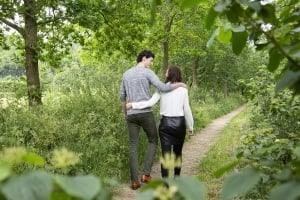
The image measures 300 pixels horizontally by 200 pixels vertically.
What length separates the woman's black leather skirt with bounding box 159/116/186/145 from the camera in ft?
21.1

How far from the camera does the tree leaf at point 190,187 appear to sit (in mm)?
846

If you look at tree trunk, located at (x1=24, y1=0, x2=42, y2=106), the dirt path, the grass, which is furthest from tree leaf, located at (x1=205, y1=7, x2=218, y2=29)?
tree trunk, located at (x1=24, y1=0, x2=42, y2=106)

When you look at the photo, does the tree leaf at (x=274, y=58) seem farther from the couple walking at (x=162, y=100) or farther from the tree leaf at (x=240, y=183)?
the couple walking at (x=162, y=100)

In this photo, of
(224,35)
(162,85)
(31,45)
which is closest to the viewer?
(224,35)

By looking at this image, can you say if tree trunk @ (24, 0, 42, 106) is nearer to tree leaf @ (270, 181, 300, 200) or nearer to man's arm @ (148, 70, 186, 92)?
man's arm @ (148, 70, 186, 92)

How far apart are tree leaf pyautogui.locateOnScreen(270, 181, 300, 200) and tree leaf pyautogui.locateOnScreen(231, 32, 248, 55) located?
2.81 feet

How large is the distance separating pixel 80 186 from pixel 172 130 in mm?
5696

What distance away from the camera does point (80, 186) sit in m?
0.78

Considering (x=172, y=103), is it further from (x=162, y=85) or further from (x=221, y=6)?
(x=221, y=6)

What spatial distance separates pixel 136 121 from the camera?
261 inches

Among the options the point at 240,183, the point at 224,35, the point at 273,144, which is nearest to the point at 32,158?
the point at 240,183

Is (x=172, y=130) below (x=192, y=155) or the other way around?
the other way around

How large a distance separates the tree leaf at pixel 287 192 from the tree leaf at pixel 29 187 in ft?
1.70

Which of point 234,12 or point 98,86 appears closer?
point 234,12
